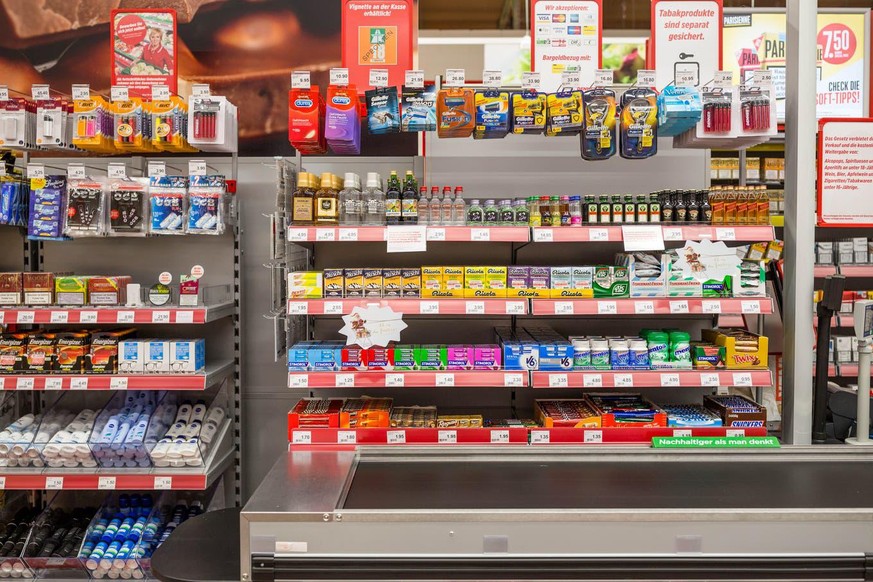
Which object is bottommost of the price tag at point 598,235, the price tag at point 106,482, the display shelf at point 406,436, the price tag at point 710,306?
the price tag at point 106,482

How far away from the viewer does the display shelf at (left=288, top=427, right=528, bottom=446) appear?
289 centimetres

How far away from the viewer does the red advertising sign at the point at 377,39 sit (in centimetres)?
354

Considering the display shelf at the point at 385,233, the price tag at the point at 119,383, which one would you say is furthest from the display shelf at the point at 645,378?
the price tag at the point at 119,383

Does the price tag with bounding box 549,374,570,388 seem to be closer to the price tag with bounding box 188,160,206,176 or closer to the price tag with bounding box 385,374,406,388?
the price tag with bounding box 385,374,406,388

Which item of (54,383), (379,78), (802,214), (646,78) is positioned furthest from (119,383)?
(802,214)

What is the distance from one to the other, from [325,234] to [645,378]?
1649 millimetres

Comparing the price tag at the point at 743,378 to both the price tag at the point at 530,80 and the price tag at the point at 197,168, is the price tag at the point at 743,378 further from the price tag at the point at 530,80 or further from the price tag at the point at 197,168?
the price tag at the point at 197,168

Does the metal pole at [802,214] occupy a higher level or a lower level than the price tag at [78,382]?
higher

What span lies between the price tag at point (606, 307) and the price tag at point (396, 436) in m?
1.08

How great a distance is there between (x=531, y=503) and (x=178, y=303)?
2.20 m

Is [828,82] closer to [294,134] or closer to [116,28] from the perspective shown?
[294,134]

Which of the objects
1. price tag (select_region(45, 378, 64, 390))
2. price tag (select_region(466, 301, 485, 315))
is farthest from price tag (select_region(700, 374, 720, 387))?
price tag (select_region(45, 378, 64, 390))

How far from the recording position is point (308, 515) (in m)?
1.84

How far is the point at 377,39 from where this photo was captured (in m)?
3.56
